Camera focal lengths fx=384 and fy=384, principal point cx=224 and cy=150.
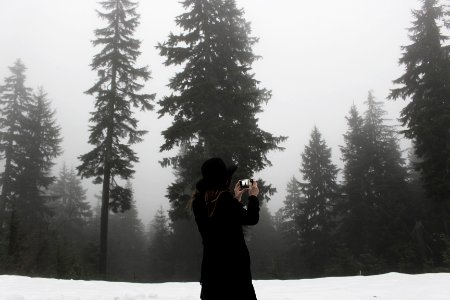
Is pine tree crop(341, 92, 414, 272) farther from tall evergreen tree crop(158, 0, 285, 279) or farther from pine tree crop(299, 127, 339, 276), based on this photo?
tall evergreen tree crop(158, 0, 285, 279)

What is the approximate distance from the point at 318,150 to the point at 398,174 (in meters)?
7.21

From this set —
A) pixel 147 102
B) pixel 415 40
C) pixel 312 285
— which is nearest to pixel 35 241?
pixel 147 102

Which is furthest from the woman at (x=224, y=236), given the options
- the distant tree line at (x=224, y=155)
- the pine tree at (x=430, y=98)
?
the pine tree at (x=430, y=98)

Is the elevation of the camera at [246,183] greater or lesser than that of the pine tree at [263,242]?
greater

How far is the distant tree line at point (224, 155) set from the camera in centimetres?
1762

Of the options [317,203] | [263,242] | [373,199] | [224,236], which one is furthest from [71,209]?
[224,236]

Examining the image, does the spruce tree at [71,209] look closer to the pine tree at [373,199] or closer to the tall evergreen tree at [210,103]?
the tall evergreen tree at [210,103]

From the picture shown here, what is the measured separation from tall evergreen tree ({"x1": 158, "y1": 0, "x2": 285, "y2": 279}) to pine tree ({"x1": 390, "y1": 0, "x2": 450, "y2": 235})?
9.37m

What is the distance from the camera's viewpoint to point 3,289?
8.60 m

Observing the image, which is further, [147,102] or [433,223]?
[433,223]

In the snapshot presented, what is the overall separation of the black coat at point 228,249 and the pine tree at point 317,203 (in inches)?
1128

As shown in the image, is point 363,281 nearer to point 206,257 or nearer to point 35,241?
point 206,257

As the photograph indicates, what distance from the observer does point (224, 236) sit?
13.3 feet

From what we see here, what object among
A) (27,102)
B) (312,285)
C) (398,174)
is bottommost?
(312,285)
